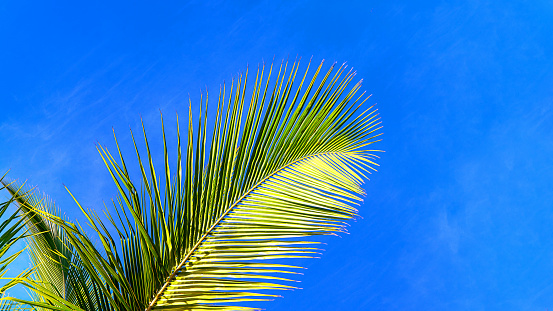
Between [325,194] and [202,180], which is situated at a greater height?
[325,194]

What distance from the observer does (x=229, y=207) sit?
1719 mm

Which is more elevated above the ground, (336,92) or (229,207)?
(336,92)

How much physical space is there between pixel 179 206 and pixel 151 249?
218mm

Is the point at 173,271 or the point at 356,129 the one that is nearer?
the point at 173,271

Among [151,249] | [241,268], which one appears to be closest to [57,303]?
[151,249]

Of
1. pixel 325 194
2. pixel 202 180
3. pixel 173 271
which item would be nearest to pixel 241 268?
pixel 173 271

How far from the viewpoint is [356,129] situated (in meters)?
2.28

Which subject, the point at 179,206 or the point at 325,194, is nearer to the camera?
the point at 179,206

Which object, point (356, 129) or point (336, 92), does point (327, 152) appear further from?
point (336, 92)

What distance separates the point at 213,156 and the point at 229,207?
0.26m

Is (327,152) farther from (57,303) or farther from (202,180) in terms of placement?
(57,303)

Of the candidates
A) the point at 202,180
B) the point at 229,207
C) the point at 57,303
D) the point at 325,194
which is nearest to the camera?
the point at 57,303

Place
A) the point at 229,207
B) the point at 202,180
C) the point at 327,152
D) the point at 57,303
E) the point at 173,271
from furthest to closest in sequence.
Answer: the point at 327,152
the point at 229,207
the point at 202,180
the point at 173,271
the point at 57,303

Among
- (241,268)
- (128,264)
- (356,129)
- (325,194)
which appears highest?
(356,129)
